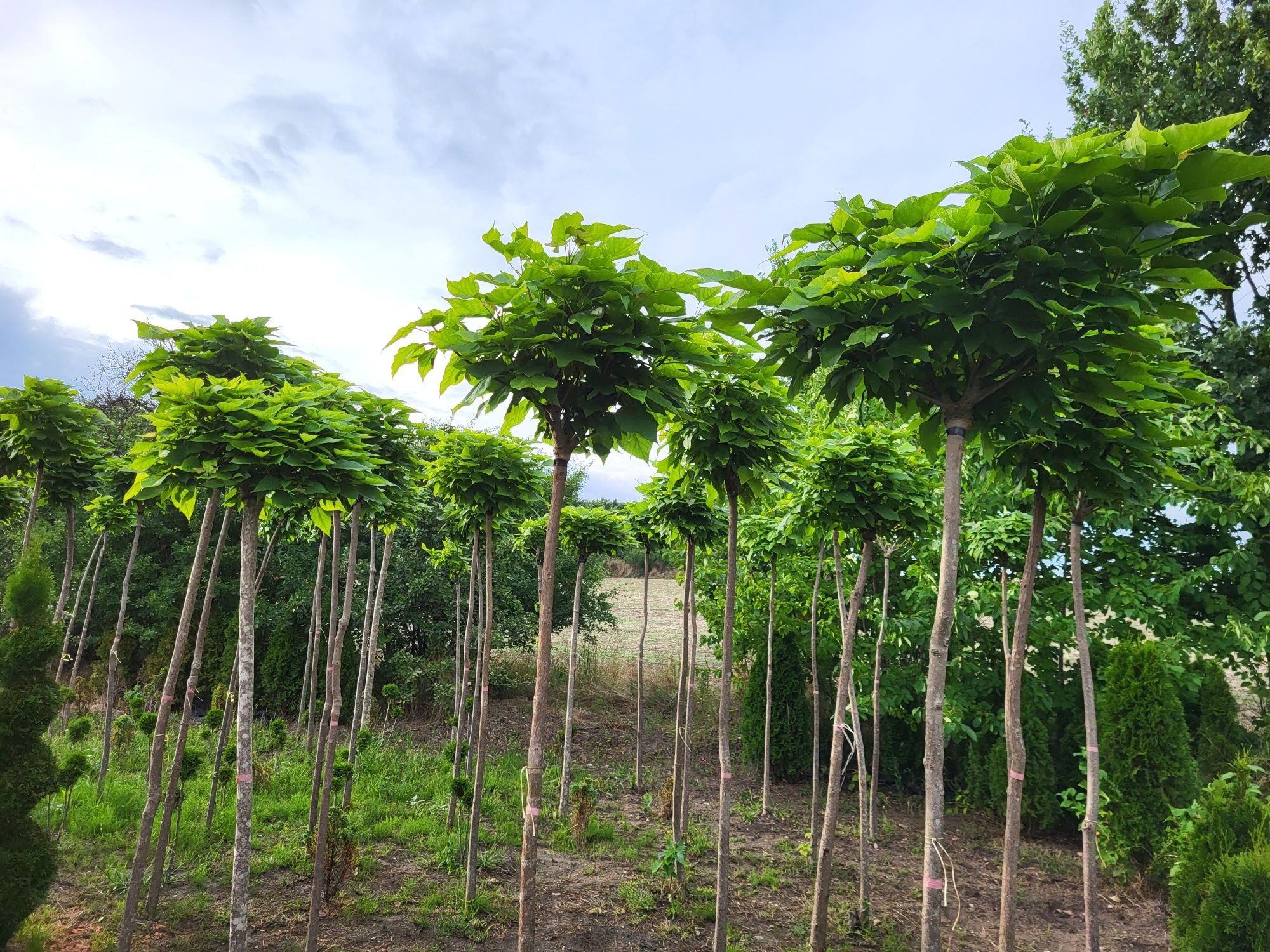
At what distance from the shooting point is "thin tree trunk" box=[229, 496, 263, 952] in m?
3.42

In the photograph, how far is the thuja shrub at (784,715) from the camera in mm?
8664

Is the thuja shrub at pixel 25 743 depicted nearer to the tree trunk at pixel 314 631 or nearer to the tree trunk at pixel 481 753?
the tree trunk at pixel 314 631

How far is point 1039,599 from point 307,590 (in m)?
10.7

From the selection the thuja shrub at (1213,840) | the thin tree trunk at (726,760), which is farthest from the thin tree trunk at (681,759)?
the thuja shrub at (1213,840)

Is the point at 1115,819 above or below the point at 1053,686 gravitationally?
below

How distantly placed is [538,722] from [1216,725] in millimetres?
7317

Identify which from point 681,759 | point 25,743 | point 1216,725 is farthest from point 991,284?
point 1216,725

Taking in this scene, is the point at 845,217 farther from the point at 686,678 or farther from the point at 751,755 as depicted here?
the point at 751,755

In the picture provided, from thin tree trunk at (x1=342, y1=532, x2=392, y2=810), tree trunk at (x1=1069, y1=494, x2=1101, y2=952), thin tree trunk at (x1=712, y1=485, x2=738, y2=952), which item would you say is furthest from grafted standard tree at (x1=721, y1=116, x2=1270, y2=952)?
thin tree trunk at (x1=342, y1=532, x2=392, y2=810)

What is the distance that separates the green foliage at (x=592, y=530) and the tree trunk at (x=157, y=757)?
3.61 meters

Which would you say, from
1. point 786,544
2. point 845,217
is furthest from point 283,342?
point 786,544

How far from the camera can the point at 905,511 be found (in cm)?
477

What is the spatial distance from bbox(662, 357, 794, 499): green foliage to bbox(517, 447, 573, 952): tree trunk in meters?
0.88

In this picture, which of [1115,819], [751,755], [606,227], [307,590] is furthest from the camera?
[307,590]
